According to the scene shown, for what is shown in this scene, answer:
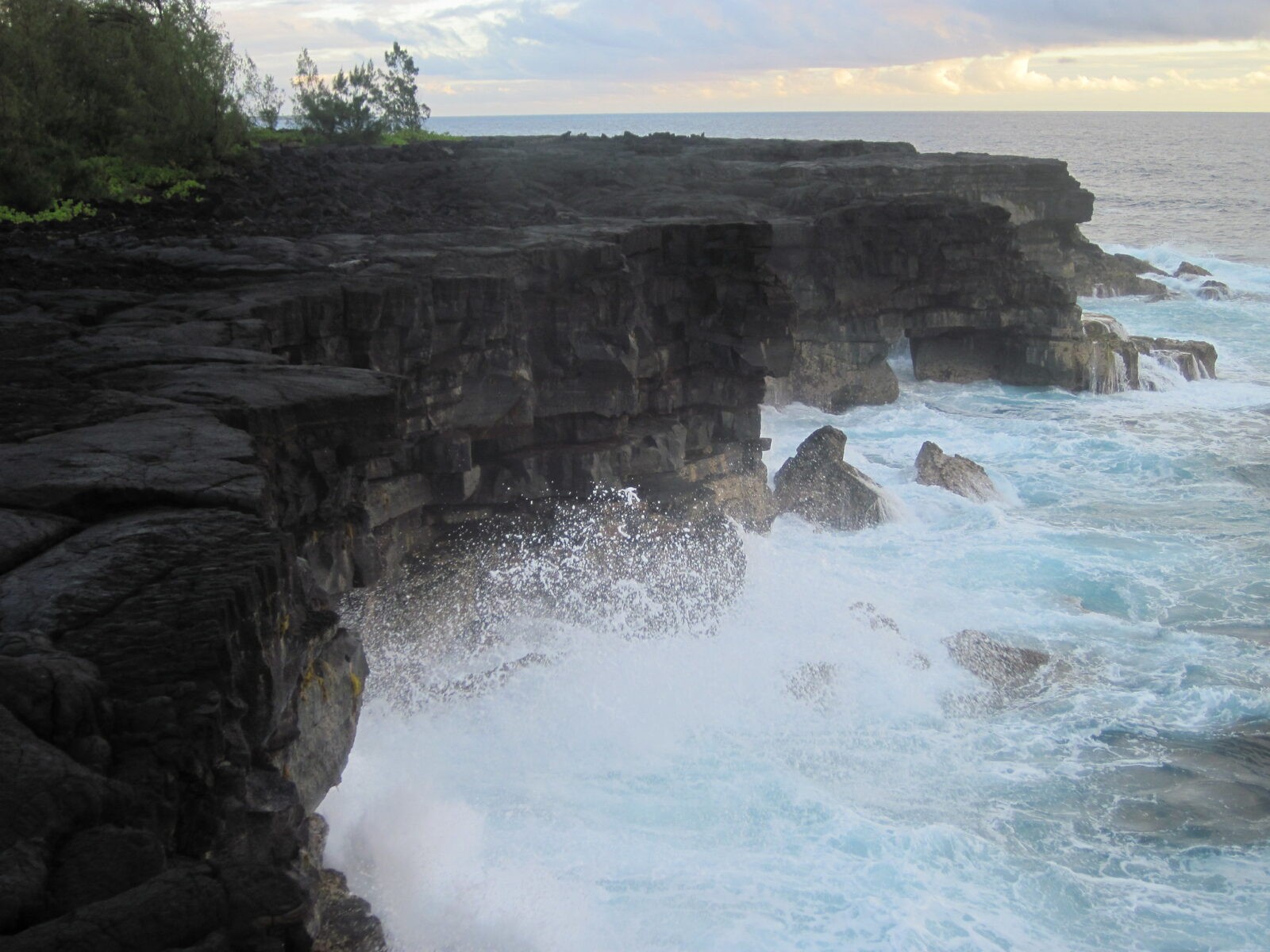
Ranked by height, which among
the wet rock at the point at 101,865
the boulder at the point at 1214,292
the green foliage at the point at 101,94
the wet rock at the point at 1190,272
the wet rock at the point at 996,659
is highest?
the green foliage at the point at 101,94

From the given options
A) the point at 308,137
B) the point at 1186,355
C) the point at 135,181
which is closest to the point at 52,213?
the point at 135,181

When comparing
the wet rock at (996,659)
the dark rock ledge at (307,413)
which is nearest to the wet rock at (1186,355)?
the dark rock ledge at (307,413)

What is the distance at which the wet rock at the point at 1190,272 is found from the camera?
→ 52781mm

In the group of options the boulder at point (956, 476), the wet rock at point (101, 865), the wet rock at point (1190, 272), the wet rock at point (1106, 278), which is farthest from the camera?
the wet rock at point (1190, 272)

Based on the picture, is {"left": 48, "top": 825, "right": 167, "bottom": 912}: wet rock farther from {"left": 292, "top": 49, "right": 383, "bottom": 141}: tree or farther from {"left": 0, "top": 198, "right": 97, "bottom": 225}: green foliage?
{"left": 292, "top": 49, "right": 383, "bottom": 141}: tree

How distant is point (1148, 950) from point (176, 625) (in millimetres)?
8908

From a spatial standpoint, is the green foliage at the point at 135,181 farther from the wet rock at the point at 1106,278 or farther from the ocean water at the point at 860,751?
the wet rock at the point at 1106,278

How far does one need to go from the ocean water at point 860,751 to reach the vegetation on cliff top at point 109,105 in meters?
8.75

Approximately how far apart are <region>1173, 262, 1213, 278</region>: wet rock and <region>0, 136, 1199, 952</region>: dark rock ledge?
25066 mm

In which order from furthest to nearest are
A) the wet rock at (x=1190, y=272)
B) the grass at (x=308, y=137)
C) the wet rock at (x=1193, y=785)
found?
the wet rock at (x=1190, y=272) → the grass at (x=308, y=137) → the wet rock at (x=1193, y=785)

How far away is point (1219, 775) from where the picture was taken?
1333 centimetres

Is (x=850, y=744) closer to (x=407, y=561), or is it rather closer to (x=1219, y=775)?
(x=1219, y=775)

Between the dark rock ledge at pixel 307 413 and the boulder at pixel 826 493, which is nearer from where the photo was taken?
the dark rock ledge at pixel 307 413

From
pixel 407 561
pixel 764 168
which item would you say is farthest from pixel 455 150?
pixel 407 561
